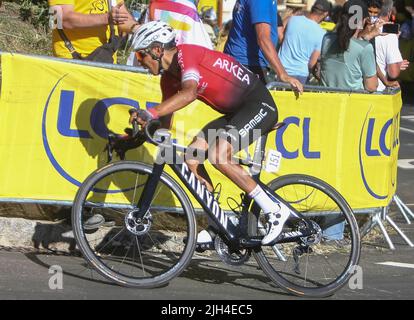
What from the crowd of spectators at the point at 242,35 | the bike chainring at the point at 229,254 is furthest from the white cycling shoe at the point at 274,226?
the crowd of spectators at the point at 242,35

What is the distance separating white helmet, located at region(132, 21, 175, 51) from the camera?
20.8ft

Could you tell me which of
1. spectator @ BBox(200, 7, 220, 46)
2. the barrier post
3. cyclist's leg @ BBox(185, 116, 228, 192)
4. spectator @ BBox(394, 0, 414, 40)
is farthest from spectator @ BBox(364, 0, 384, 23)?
spectator @ BBox(394, 0, 414, 40)

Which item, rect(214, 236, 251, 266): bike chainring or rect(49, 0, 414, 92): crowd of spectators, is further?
rect(49, 0, 414, 92): crowd of spectators

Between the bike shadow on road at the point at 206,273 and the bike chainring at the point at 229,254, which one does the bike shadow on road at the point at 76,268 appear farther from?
the bike chainring at the point at 229,254

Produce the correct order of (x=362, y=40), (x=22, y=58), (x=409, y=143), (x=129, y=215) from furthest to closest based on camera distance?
1. (x=409, y=143)
2. (x=362, y=40)
3. (x=22, y=58)
4. (x=129, y=215)

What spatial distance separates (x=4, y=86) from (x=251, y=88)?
1968mm

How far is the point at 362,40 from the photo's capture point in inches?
356

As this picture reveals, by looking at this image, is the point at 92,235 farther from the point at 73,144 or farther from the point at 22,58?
the point at 22,58

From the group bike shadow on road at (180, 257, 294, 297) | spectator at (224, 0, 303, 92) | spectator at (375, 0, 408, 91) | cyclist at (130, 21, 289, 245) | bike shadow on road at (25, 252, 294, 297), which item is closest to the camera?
cyclist at (130, 21, 289, 245)

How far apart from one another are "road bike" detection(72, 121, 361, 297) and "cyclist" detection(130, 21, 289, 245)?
121 mm

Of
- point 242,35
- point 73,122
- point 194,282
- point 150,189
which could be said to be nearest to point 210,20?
point 242,35

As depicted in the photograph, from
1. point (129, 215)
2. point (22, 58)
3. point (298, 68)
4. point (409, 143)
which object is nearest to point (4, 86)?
point (22, 58)

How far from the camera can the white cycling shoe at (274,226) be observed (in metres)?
6.64

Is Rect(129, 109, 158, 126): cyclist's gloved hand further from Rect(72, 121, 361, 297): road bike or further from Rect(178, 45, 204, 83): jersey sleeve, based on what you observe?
Rect(178, 45, 204, 83): jersey sleeve
